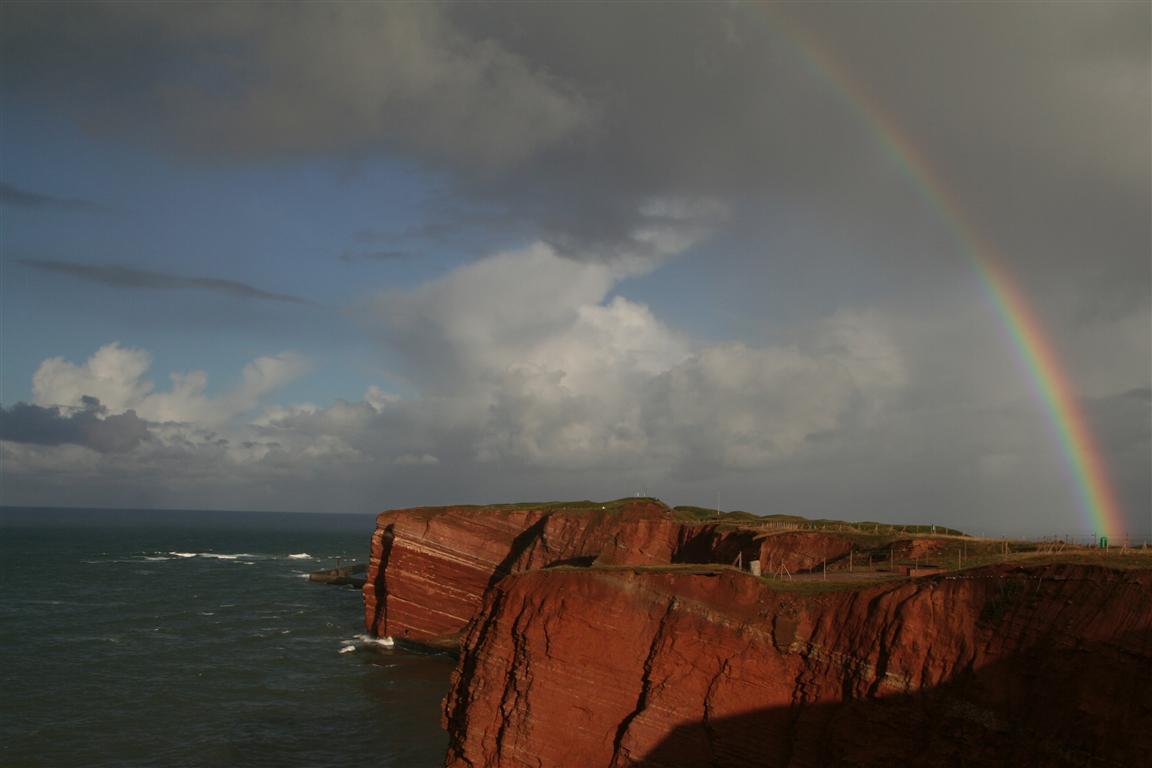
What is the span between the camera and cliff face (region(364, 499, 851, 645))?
6191 cm

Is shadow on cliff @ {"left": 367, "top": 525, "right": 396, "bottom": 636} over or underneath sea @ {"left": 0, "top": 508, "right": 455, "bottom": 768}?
over

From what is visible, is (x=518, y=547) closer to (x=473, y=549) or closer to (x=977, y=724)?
(x=473, y=549)

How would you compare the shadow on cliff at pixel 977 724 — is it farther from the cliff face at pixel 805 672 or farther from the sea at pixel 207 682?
the sea at pixel 207 682

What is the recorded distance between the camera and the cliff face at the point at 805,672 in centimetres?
2047

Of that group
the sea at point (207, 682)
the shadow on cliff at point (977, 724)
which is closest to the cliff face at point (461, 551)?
the sea at point (207, 682)

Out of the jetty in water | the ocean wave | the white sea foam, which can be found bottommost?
the ocean wave

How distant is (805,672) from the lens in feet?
82.0

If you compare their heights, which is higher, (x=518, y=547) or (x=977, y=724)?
(x=518, y=547)

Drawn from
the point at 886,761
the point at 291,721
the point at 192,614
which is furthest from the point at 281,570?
the point at 886,761

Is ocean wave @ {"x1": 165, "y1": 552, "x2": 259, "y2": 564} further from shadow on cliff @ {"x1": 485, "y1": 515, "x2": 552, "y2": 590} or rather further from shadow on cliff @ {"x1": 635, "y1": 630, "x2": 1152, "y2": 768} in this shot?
shadow on cliff @ {"x1": 635, "y1": 630, "x2": 1152, "y2": 768}

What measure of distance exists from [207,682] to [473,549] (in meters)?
21.6

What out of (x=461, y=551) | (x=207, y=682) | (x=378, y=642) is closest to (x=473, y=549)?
(x=461, y=551)

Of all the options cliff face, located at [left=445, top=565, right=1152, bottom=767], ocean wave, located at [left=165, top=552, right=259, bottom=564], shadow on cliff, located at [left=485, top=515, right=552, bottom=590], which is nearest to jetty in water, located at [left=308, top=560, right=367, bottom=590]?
ocean wave, located at [left=165, top=552, right=259, bottom=564]

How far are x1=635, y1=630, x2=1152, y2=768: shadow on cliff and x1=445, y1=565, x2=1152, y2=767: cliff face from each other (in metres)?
0.04
